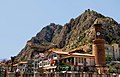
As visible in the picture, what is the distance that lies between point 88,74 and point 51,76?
6.96m

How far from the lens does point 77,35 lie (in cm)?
13275

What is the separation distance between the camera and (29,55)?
130 m

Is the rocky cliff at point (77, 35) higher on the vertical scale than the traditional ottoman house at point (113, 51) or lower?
higher

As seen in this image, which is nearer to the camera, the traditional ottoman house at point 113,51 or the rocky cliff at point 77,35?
the traditional ottoman house at point 113,51

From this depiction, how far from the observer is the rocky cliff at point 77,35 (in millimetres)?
112300

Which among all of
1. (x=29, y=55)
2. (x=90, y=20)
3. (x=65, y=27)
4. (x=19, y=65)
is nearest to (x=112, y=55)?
(x=19, y=65)

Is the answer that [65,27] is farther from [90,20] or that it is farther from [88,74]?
[88,74]

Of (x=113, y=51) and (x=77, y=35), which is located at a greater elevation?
(x=77, y=35)

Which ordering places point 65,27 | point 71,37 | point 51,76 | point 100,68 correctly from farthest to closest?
point 65,27 < point 71,37 < point 100,68 < point 51,76

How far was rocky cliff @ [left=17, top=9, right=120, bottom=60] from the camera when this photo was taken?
11230cm

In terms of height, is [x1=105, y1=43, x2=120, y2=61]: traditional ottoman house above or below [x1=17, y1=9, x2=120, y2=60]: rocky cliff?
below

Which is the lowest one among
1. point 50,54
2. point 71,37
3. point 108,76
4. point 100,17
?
point 108,76

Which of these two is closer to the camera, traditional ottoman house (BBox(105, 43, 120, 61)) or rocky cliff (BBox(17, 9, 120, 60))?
traditional ottoman house (BBox(105, 43, 120, 61))

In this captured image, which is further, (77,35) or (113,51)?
(77,35)
